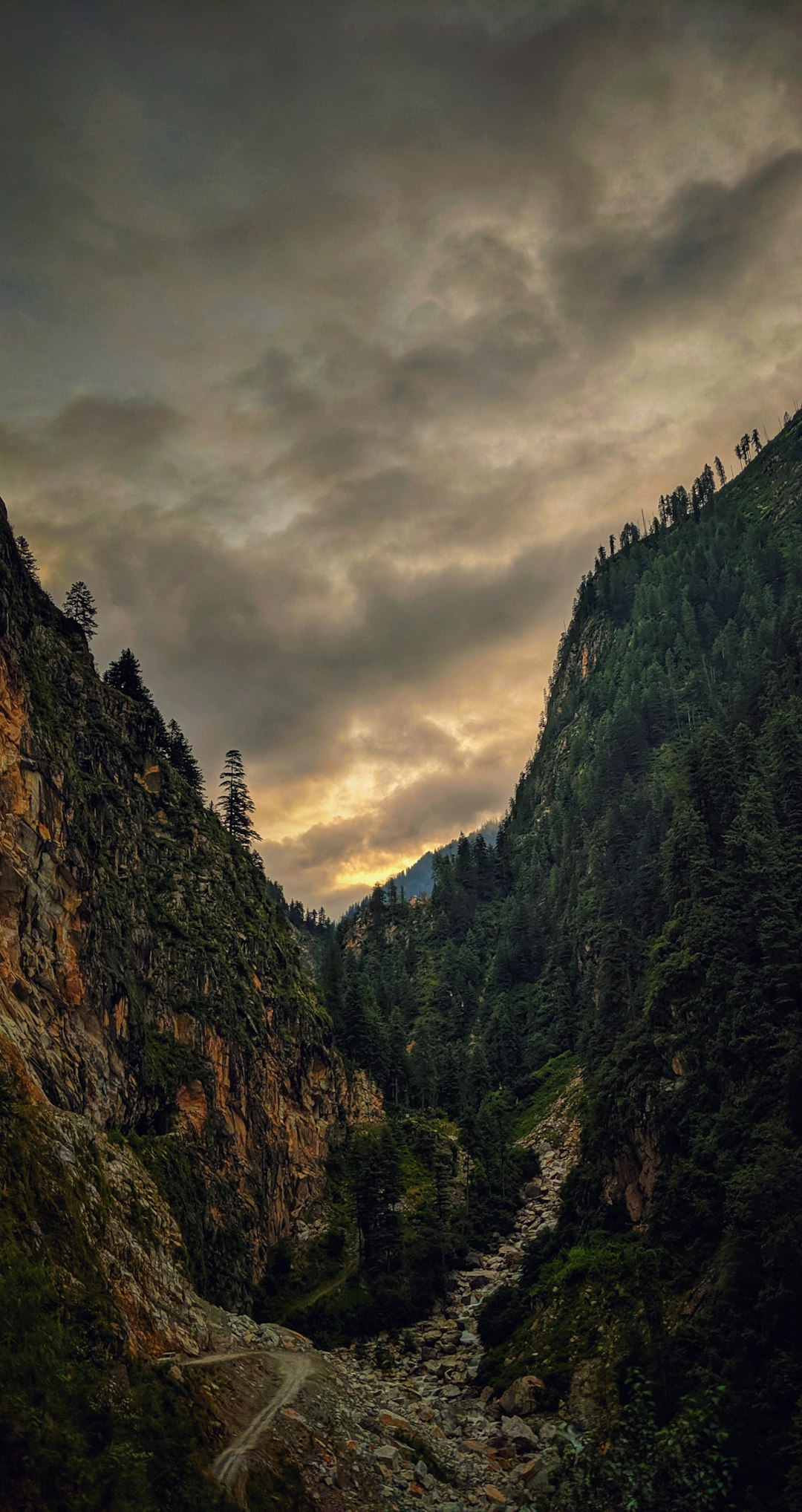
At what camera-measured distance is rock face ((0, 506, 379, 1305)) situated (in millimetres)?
45750

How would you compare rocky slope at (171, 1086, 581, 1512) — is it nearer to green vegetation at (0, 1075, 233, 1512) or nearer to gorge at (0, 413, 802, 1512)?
gorge at (0, 413, 802, 1512)

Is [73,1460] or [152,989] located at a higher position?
[152,989]

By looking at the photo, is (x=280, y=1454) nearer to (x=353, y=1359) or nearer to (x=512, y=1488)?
(x=512, y=1488)

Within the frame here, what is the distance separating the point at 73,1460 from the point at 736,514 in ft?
683

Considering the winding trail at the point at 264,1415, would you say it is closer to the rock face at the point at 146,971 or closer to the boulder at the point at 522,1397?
the boulder at the point at 522,1397

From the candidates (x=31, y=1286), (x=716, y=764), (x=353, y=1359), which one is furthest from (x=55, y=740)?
(x=716, y=764)

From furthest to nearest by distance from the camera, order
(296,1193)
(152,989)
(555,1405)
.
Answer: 1. (296,1193)
2. (152,989)
3. (555,1405)

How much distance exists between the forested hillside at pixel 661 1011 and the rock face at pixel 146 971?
21.7 metres

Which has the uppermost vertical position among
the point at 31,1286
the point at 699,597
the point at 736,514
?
the point at 736,514

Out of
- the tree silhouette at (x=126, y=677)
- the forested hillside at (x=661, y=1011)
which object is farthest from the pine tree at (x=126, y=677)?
the forested hillside at (x=661, y=1011)

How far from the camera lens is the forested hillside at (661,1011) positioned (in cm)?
3472

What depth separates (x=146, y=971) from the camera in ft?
214

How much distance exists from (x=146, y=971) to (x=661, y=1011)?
4415 cm

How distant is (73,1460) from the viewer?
20625 millimetres
